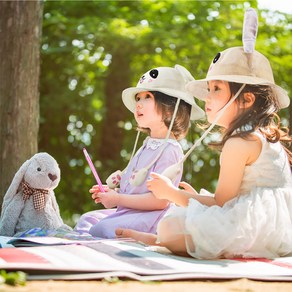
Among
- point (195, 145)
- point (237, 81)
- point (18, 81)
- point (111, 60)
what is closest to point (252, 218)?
point (195, 145)

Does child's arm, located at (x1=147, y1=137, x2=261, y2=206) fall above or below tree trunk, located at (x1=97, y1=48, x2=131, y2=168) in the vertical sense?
below

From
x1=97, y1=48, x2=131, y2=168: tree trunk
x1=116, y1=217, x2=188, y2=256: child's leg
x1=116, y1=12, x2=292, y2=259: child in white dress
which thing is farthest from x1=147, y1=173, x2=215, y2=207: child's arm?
x1=97, y1=48, x2=131, y2=168: tree trunk

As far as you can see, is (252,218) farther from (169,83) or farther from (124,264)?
(169,83)

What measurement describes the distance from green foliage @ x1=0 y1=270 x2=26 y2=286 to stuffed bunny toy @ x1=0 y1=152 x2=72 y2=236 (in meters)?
1.44

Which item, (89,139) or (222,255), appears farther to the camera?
(89,139)

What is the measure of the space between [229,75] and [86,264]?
132cm

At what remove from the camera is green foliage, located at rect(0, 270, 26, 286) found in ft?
7.87

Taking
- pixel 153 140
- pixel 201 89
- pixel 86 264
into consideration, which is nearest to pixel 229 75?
pixel 201 89

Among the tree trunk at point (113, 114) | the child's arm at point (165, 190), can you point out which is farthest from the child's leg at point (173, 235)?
the tree trunk at point (113, 114)

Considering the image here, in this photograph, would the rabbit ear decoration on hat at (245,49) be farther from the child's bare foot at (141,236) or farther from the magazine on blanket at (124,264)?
the magazine on blanket at (124,264)

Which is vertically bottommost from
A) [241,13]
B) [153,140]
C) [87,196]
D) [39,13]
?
[87,196]

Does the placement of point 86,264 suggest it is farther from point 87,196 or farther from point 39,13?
point 87,196

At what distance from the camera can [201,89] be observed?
3.99m

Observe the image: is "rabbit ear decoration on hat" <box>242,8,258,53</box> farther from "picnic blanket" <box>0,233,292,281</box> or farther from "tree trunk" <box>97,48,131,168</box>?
"tree trunk" <box>97,48,131,168</box>
